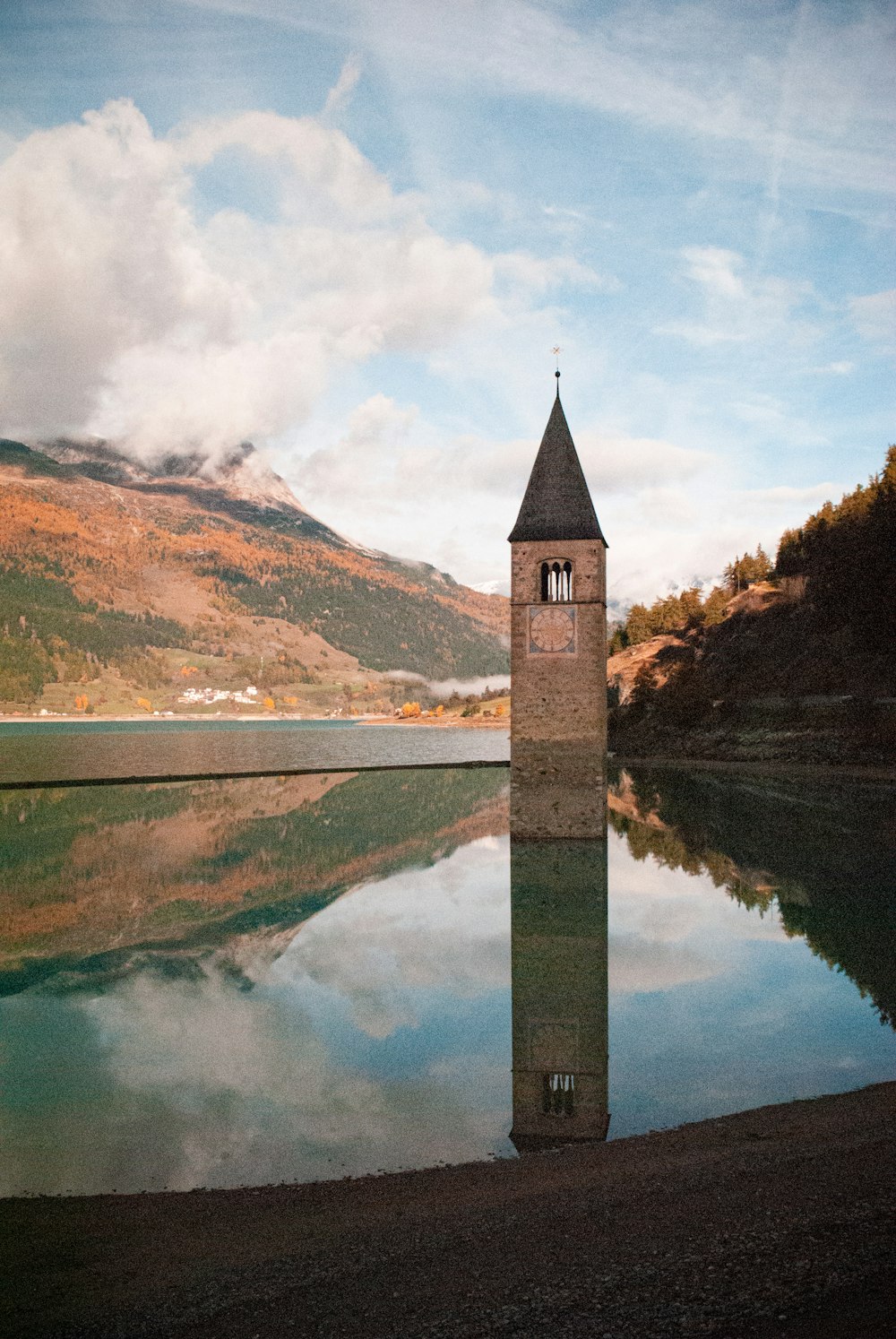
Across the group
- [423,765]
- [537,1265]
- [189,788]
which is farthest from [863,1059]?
[423,765]

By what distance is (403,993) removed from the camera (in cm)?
1441

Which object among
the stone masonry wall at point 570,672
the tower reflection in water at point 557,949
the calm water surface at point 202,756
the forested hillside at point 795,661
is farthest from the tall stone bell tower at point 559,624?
the calm water surface at point 202,756

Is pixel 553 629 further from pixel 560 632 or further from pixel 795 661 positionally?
pixel 795 661

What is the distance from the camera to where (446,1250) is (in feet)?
21.3

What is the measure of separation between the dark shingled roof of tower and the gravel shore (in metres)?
22.1

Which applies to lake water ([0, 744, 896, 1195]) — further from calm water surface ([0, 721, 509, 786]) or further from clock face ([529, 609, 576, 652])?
calm water surface ([0, 721, 509, 786])

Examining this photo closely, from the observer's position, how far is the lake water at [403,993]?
9.64 m

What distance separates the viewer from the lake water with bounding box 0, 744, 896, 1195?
9641 millimetres

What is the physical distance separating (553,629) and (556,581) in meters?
1.80

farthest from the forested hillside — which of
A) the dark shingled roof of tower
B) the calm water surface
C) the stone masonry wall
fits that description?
the dark shingled roof of tower

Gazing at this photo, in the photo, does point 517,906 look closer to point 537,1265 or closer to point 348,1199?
point 348,1199

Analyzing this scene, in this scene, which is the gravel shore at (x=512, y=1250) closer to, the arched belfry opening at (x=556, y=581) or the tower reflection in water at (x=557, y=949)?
the tower reflection in water at (x=557, y=949)

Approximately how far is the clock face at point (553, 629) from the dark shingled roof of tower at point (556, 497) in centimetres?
256

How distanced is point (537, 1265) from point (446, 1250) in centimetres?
78
